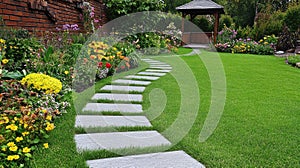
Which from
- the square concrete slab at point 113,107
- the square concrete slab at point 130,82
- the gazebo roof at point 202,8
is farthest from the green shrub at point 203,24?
the square concrete slab at point 113,107

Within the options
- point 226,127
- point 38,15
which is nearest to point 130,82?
point 226,127

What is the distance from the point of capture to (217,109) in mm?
2949

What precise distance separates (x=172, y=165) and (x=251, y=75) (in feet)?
14.4

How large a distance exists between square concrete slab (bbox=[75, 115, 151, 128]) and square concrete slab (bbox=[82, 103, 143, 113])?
0.67 ft

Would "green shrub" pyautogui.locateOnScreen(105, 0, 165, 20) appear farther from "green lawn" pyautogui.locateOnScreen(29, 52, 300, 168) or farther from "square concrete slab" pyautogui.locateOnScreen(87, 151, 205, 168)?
"square concrete slab" pyautogui.locateOnScreen(87, 151, 205, 168)

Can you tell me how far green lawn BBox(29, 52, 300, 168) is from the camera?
1792mm

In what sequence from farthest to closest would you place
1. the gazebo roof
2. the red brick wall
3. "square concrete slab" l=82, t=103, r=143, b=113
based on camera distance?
the gazebo roof → the red brick wall → "square concrete slab" l=82, t=103, r=143, b=113

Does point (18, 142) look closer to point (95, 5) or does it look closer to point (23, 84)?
point (23, 84)

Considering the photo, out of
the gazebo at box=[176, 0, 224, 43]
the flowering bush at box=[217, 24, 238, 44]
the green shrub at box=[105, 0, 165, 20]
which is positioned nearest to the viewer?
the green shrub at box=[105, 0, 165, 20]

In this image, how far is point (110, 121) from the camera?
8.10ft

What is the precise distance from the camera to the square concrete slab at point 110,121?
2363 millimetres

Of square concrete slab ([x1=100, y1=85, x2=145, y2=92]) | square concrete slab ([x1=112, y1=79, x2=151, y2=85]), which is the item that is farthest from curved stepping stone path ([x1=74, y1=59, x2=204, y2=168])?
square concrete slab ([x1=112, y1=79, x2=151, y2=85])

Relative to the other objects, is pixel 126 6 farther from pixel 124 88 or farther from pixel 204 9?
pixel 204 9

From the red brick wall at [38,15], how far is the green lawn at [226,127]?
5.73 ft
